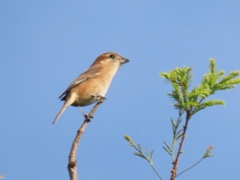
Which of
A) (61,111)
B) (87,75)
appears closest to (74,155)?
(61,111)

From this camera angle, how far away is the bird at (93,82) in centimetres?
822

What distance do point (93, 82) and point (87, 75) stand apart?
0.34 meters

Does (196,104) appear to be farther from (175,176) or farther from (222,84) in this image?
(175,176)

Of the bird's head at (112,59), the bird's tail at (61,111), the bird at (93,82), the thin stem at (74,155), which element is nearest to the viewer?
the thin stem at (74,155)

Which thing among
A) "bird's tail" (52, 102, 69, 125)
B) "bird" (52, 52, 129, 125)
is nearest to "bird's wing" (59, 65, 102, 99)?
"bird" (52, 52, 129, 125)

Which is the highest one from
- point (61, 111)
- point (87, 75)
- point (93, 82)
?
point (87, 75)

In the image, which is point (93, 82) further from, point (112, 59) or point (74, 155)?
point (74, 155)

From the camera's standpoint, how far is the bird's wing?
8.43 m

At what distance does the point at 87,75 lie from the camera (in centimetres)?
909

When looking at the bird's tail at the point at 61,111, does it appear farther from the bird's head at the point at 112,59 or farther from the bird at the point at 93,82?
the bird's head at the point at 112,59

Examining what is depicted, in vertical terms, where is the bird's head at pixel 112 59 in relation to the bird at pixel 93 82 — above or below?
above

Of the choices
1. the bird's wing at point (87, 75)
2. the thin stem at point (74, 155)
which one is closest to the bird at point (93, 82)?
the bird's wing at point (87, 75)

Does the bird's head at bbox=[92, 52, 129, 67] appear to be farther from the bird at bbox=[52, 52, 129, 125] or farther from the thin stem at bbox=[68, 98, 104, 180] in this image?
the thin stem at bbox=[68, 98, 104, 180]

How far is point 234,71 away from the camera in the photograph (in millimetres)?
3275
